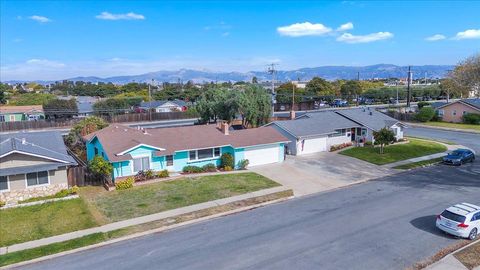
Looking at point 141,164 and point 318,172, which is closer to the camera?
point 141,164

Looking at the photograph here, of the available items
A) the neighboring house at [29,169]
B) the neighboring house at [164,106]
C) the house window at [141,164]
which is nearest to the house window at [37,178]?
the neighboring house at [29,169]

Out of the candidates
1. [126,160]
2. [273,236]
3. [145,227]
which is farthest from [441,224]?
[126,160]

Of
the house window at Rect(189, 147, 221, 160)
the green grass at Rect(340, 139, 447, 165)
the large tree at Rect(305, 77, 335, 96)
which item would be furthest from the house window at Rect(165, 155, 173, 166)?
the large tree at Rect(305, 77, 335, 96)

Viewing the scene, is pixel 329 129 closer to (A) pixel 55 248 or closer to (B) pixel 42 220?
(B) pixel 42 220

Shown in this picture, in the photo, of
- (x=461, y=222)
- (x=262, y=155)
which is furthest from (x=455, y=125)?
(x=461, y=222)

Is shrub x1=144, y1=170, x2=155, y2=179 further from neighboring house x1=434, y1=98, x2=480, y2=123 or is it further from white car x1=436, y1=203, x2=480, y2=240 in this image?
neighboring house x1=434, y1=98, x2=480, y2=123

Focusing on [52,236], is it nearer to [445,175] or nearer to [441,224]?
[441,224]
